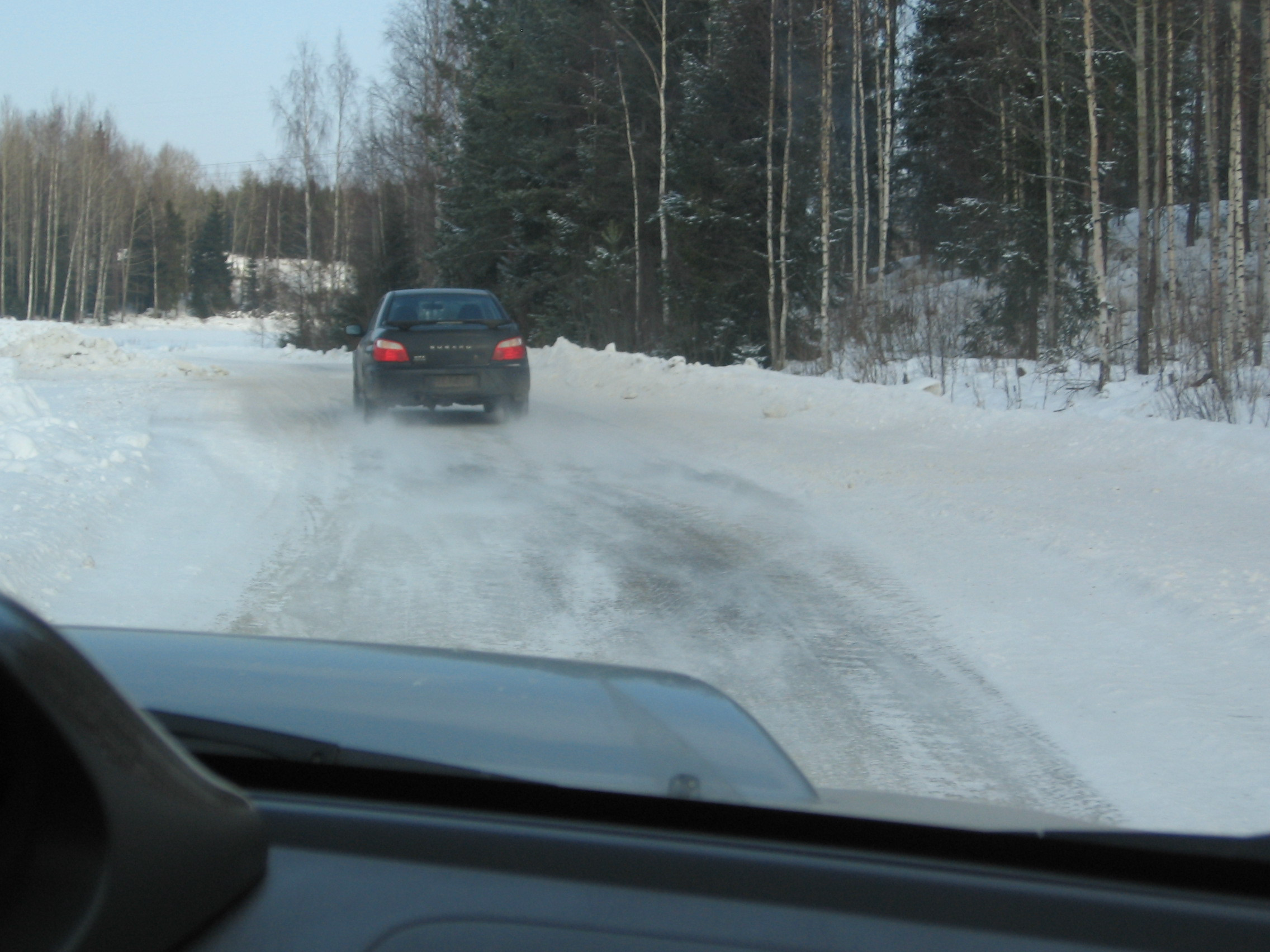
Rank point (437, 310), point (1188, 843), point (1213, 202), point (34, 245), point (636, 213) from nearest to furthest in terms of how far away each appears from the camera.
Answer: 1. point (1188, 843)
2. point (437, 310)
3. point (1213, 202)
4. point (636, 213)
5. point (34, 245)

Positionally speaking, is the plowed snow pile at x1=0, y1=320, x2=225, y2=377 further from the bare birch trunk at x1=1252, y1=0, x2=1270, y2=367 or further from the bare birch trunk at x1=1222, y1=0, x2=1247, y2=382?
the bare birch trunk at x1=1252, y1=0, x2=1270, y2=367

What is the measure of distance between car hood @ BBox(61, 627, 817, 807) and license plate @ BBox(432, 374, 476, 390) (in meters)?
11.0

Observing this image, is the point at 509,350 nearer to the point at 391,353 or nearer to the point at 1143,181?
the point at 391,353

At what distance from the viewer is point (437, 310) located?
14094 millimetres

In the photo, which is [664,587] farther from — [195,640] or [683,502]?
[195,640]

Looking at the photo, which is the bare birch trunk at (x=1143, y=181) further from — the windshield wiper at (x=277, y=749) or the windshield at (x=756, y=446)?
the windshield wiper at (x=277, y=749)

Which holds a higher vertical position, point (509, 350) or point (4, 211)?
point (4, 211)

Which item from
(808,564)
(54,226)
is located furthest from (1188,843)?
(54,226)

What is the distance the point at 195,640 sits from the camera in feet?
8.39

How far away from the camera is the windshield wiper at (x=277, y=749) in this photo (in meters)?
1.77

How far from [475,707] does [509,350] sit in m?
11.9

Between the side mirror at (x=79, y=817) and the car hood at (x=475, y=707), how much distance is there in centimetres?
64

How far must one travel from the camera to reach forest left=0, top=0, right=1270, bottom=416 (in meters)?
17.9

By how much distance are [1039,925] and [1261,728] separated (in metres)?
3.34
